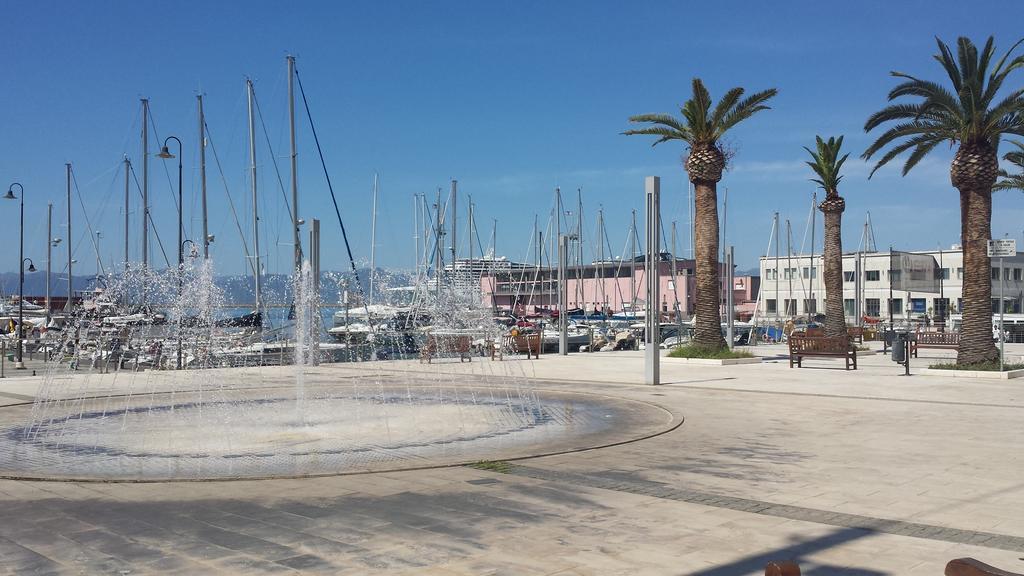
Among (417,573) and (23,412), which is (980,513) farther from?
(23,412)

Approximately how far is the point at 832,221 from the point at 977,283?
1358 cm

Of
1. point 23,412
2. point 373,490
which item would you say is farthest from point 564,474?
point 23,412

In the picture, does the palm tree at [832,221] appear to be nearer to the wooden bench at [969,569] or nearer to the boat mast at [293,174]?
the boat mast at [293,174]

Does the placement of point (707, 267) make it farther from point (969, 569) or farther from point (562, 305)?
point (969, 569)

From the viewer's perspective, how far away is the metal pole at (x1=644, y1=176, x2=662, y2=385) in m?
18.7

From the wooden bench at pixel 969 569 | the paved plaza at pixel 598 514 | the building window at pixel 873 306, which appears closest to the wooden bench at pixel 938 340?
the paved plaza at pixel 598 514

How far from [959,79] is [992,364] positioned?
738cm

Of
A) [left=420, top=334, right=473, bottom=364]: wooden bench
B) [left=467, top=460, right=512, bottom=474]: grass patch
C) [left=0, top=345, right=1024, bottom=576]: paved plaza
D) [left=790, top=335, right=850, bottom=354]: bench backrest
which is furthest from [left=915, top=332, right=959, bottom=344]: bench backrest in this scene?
[left=467, top=460, right=512, bottom=474]: grass patch

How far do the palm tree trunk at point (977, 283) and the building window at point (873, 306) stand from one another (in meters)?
58.7

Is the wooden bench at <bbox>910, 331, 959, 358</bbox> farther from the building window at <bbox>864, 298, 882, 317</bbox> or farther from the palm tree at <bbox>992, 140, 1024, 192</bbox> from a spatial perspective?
the building window at <bbox>864, 298, 882, 317</bbox>

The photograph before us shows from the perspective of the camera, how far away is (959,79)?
73.0 feet

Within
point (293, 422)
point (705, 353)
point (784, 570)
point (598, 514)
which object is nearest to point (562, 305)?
point (705, 353)

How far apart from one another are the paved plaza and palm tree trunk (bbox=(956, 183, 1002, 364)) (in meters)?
11.2

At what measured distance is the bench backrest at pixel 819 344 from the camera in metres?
24.3
